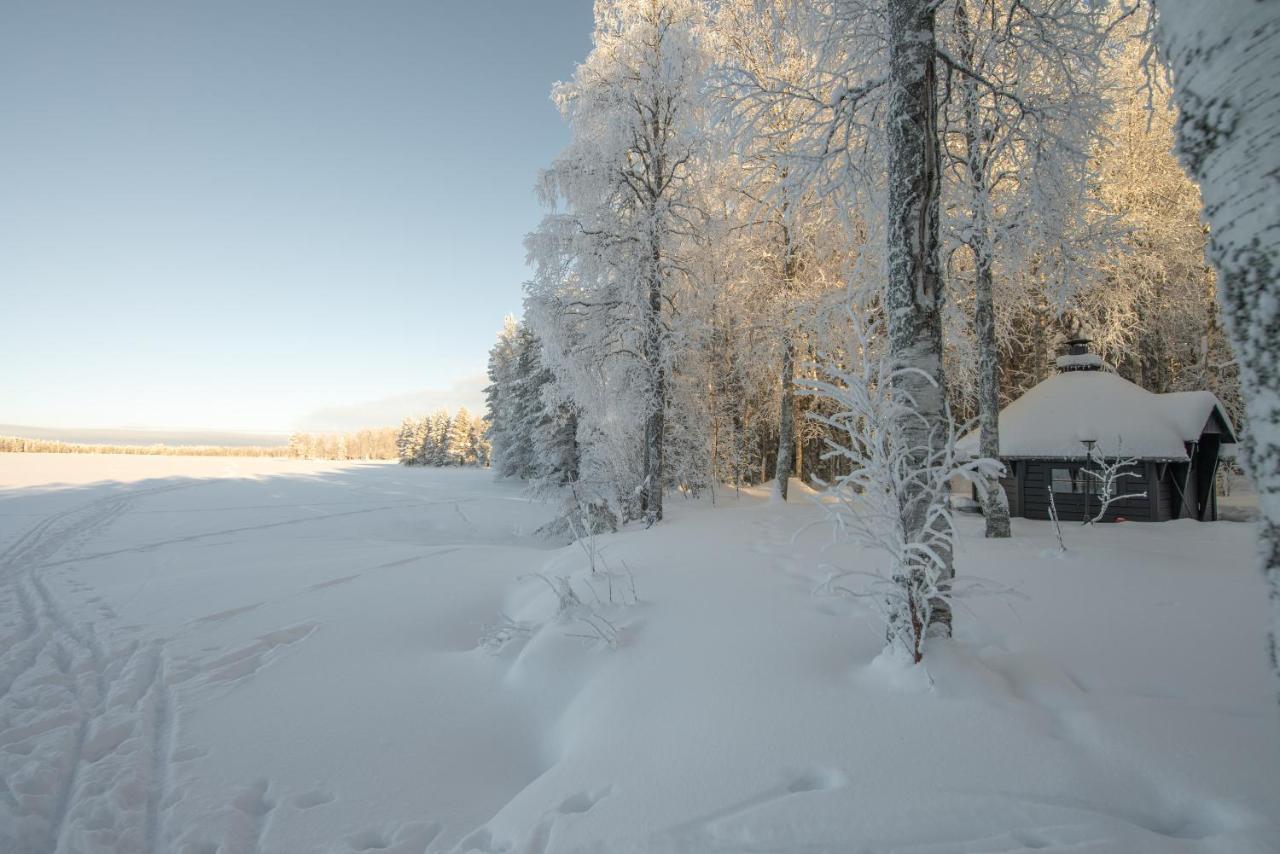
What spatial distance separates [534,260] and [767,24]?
324 inches

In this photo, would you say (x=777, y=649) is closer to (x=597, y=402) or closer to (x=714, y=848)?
(x=714, y=848)

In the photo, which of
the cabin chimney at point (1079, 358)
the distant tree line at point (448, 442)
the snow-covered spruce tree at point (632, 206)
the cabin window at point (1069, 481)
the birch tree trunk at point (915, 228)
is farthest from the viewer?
the distant tree line at point (448, 442)

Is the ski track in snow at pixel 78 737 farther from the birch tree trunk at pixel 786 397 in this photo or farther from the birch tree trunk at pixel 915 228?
the birch tree trunk at pixel 786 397

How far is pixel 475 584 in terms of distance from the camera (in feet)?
22.4

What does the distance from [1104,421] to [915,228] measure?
11.7 metres

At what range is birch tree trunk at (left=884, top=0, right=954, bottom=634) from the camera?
3.58 metres

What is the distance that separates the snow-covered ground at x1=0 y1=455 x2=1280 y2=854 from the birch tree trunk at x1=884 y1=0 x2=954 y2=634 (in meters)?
1.04

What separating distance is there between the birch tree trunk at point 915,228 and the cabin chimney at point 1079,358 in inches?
496

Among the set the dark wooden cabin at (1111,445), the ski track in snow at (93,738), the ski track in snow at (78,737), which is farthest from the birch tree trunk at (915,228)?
the dark wooden cabin at (1111,445)

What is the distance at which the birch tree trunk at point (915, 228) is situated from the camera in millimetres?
3578

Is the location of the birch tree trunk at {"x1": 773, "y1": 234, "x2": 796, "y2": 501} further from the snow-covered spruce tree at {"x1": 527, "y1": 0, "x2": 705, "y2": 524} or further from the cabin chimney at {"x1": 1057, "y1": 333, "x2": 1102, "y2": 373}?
the cabin chimney at {"x1": 1057, "y1": 333, "x2": 1102, "y2": 373}

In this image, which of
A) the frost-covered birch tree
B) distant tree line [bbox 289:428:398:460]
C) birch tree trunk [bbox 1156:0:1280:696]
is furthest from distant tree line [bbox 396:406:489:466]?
distant tree line [bbox 289:428:398:460]

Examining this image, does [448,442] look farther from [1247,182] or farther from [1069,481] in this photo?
[1247,182]

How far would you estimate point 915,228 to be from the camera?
12.2 feet
